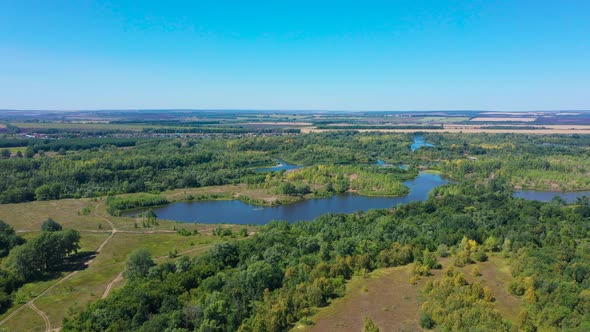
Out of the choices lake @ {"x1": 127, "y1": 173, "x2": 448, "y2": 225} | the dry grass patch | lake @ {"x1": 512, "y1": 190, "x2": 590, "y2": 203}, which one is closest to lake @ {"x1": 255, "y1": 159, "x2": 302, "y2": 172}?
lake @ {"x1": 127, "y1": 173, "x2": 448, "y2": 225}

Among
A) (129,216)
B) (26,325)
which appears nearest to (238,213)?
(129,216)

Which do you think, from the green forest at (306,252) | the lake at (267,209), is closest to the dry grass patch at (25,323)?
the green forest at (306,252)

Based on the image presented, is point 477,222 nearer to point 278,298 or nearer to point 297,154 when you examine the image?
point 278,298

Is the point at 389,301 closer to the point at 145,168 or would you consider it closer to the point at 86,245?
the point at 86,245

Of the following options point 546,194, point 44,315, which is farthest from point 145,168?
point 546,194

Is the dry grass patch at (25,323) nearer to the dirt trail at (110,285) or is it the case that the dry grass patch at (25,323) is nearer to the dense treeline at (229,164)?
the dirt trail at (110,285)

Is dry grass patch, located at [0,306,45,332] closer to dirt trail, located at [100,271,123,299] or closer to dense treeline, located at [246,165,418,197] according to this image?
dirt trail, located at [100,271,123,299]
